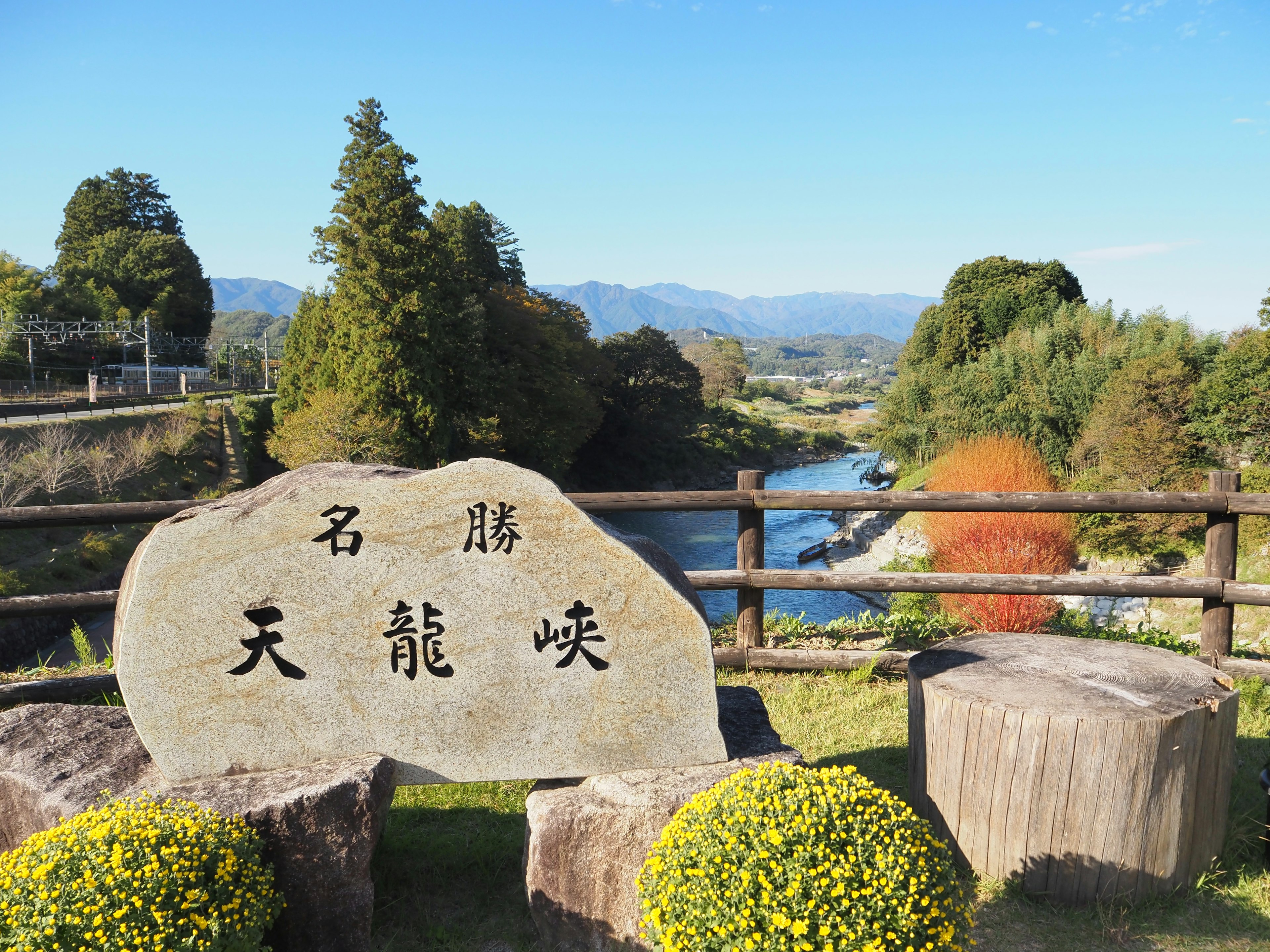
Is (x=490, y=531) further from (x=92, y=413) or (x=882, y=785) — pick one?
(x=92, y=413)

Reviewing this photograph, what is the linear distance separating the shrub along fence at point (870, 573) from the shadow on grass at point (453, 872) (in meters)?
1.72

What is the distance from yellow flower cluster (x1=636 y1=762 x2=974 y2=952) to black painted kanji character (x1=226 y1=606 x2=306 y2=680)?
1.61 meters

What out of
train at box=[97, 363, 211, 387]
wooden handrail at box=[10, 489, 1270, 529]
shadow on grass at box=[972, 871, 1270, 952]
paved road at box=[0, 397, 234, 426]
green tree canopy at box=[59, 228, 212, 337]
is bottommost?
shadow on grass at box=[972, 871, 1270, 952]

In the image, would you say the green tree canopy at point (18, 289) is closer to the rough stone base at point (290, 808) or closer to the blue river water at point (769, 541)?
the blue river water at point (769, 541)

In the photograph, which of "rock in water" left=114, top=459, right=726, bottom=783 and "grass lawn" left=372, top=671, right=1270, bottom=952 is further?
"rock in water" left=114, top=459, right=726, bottom=783

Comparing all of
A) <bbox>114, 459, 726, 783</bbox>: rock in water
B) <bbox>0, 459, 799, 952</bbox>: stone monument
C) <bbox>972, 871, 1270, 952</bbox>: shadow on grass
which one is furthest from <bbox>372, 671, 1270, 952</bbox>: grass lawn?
<bbox>114, 459, 726, 783</bbox>: rock in water

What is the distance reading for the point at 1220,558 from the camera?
500cm

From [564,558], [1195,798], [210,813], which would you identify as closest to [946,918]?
[1195,798]

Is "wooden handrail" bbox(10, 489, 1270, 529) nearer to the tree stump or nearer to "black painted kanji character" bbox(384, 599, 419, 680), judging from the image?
"black painted kanji character" bbox(384, 599, 419, 680)

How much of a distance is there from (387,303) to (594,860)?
78.3ft

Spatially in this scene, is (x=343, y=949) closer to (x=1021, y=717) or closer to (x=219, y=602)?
(x=219, y=602)

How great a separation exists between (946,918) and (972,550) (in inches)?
221

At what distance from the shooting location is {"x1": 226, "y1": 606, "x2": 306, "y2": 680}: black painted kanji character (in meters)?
3.10

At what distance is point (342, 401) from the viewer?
927 inches
